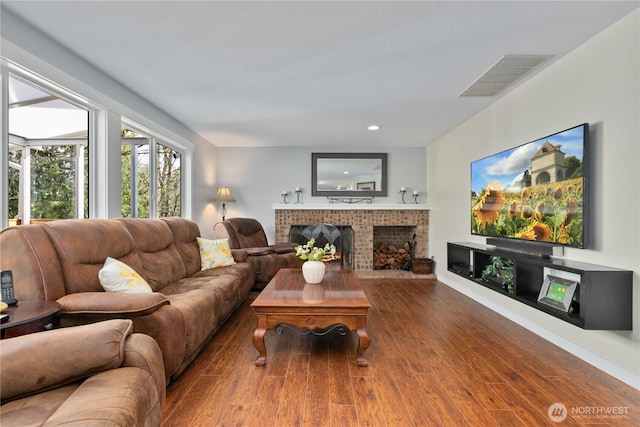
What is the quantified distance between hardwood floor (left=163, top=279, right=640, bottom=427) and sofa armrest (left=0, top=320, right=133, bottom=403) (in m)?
0.70

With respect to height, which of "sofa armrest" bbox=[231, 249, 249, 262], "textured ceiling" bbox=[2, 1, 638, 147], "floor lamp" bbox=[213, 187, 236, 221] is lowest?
"sofa armrest" bbox=[231, 249, 249, 262]

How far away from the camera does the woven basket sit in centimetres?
548

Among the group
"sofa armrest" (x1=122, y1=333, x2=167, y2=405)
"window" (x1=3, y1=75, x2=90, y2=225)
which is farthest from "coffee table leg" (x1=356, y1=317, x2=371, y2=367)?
"window" (x1=3, y1=75, x2=90, y2=225)

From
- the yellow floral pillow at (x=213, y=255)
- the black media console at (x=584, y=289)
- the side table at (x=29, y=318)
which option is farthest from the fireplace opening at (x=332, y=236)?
the side table at (x=29, y=318)

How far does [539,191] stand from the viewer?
2730 mm

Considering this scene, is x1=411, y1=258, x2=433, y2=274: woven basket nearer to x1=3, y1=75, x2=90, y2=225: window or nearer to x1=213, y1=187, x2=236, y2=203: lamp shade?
x1=213, y1=187, x2=236, y2=203: lamp shade

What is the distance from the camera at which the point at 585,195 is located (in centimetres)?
226

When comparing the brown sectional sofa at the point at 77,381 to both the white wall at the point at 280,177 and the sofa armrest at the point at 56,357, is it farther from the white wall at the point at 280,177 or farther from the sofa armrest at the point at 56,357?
the white wall at the point at 280,177

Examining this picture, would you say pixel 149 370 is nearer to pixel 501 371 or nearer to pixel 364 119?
pixel 501 371

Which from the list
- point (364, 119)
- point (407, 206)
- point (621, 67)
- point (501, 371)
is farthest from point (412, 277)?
point (621, 67)

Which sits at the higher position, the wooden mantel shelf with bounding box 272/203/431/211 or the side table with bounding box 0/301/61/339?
the wooden mantel shelf with bounding box 272/203/431/211

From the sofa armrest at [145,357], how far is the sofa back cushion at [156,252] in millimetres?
1374

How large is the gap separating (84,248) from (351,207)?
166 inches

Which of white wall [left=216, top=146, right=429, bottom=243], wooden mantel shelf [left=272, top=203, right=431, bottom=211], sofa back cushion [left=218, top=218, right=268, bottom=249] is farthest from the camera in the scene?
white wall [left=216, top=146, right=429, bottom=243]
